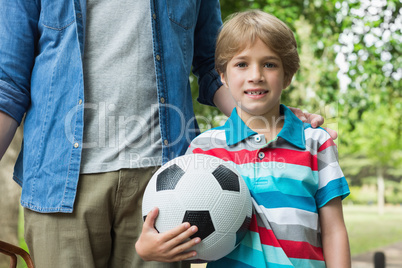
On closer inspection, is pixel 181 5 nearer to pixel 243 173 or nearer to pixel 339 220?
pixel 243 173

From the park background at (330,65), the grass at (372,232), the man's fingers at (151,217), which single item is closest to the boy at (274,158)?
the man's fingers at (151,217)

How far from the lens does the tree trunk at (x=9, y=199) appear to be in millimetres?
6188

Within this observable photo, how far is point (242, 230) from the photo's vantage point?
5.93 ft

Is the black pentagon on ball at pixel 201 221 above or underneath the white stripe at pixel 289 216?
above

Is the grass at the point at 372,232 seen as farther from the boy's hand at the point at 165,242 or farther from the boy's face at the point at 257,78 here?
the boy's hand at the point at 165,242

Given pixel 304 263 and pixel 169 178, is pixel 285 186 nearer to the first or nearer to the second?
pixel 304 263

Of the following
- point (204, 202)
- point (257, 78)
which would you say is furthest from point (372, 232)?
point (204, 202)

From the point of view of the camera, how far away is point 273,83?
2062 millimetres

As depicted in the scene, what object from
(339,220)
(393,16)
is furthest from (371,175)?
(339,220)

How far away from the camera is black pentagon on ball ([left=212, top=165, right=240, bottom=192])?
1.77 metres

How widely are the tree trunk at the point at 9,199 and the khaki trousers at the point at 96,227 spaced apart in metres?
4.66

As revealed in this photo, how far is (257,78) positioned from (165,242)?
0.83 meters

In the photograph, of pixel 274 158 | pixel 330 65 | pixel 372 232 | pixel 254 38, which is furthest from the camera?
pixel 372 232

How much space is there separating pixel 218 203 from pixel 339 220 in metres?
0.59
